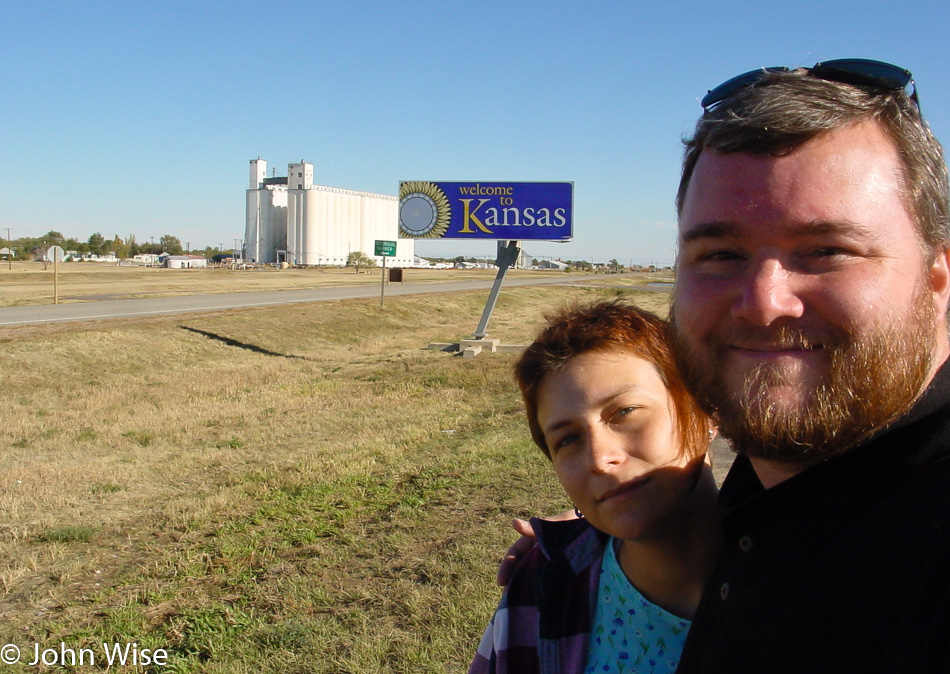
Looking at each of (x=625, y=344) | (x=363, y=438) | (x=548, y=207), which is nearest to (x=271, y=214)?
(x=548, y=207)

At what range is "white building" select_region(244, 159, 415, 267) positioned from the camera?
106062mm

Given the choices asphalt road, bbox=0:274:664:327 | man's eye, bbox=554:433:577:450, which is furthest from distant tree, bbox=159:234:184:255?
man's eye, bbox=554:433:577:450

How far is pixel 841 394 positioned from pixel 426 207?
17061 mm

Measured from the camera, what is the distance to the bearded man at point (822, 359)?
3.13ft

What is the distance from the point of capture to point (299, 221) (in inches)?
4176

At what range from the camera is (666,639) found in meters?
1.55

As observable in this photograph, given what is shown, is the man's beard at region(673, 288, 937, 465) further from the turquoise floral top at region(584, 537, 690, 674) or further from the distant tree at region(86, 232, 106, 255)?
the distant tree at region(86, 232, 106, 255)

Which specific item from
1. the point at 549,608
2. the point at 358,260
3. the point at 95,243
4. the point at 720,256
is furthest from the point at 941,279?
the point at 95,243

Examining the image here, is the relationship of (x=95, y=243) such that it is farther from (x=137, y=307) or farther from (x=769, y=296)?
(x=769, y=296)

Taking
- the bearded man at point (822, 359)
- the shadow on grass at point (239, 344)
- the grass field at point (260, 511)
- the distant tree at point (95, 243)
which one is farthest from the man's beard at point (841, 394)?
the distant tree at point (95, 243)

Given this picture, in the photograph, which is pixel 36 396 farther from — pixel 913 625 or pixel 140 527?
pixel 913 625

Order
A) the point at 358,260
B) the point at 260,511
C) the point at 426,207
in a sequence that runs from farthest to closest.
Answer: the point at 358,260
the point at 426,207
the point at 260,511

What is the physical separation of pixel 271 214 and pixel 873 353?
112 meters

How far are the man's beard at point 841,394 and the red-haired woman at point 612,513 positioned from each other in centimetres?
52
